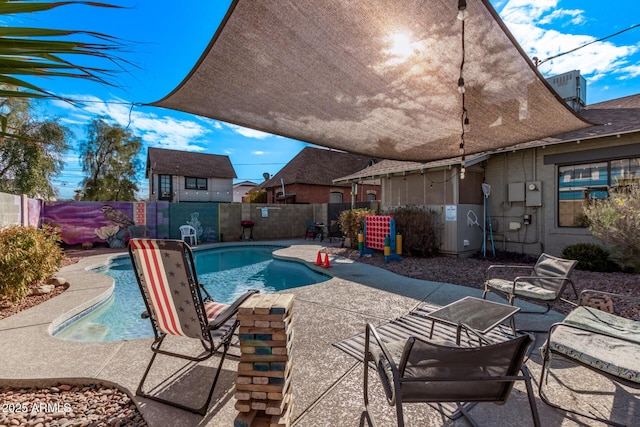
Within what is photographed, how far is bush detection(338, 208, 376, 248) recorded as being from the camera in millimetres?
10031

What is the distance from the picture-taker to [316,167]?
70.4ft

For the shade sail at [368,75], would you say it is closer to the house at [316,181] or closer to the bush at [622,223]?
the bush at [622,223]

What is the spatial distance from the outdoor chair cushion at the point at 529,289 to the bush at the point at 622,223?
2.55 meters

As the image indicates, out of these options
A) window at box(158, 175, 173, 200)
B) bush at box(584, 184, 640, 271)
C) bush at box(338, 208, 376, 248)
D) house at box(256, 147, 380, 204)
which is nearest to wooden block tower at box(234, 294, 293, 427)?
bush at box(584, 184, 640, 271)

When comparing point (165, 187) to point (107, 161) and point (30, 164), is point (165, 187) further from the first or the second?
point (30, 164)

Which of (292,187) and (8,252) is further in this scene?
(292,187)

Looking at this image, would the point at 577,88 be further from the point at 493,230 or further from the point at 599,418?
the point at 599,418

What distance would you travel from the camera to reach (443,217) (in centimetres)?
887

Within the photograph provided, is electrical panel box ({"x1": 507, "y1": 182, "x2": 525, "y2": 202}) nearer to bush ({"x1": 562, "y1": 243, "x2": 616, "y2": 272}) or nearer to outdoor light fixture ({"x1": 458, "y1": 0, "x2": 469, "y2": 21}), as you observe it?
bush ({"x1": 562, "y1": 243, "x2": 616, "y2": 272})

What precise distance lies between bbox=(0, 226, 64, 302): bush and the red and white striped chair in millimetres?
3551

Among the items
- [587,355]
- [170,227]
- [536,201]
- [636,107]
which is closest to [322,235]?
[170,227]

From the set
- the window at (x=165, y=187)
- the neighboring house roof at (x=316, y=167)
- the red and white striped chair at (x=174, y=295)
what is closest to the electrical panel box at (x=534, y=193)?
the red and white striped chair at (x=174, y=295)

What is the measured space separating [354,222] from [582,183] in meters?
6.33

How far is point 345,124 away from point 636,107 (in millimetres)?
8892
